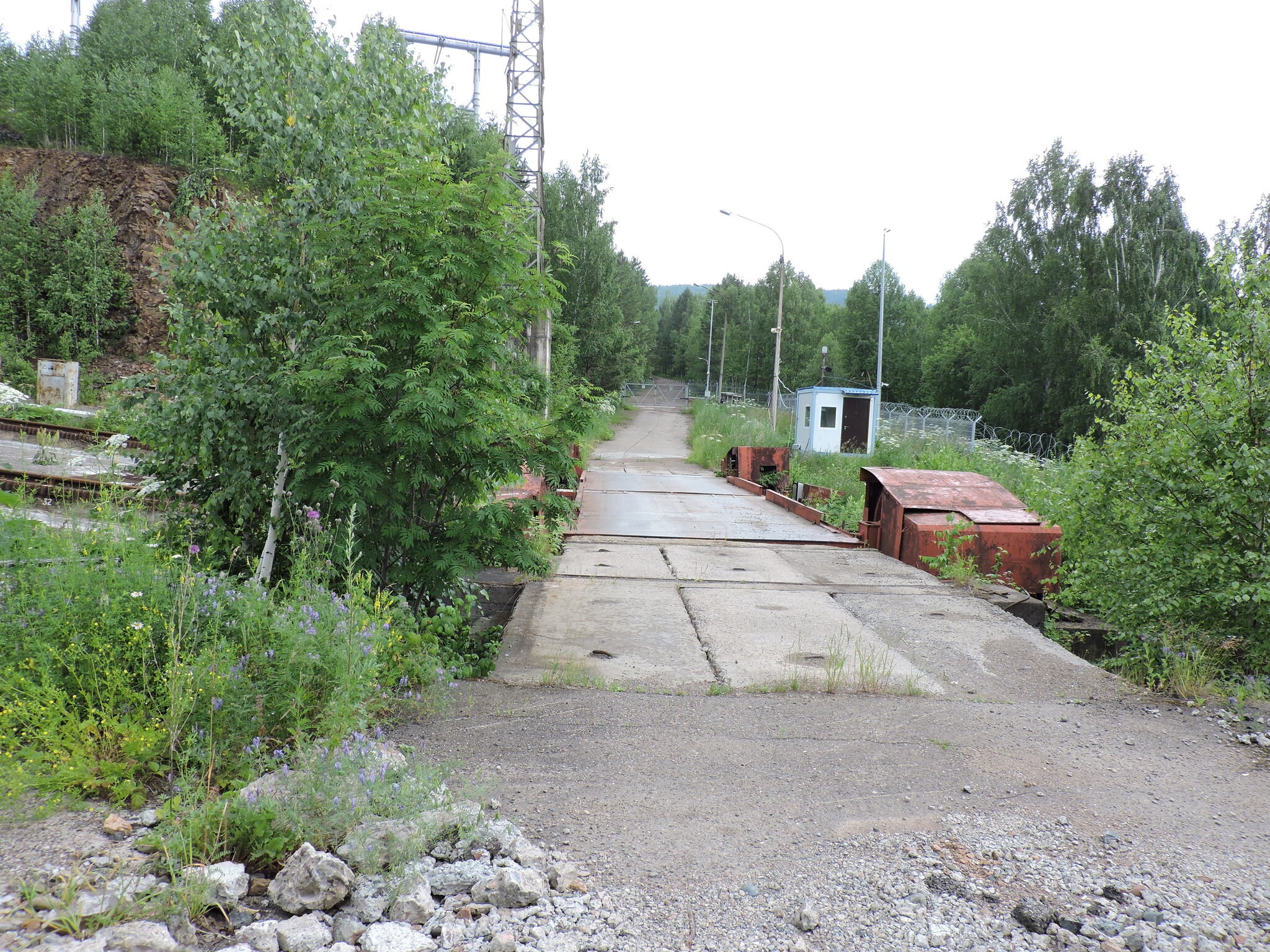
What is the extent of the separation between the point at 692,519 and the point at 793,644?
280 inches

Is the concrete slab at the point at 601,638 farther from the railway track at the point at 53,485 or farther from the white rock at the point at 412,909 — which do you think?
the railway track at the point at 53,485

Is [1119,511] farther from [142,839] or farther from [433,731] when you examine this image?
[142,839]

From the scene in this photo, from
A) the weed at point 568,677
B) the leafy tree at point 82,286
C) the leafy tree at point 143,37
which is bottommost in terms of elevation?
the weed at point 568,677

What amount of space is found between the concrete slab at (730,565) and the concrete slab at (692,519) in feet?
2.84

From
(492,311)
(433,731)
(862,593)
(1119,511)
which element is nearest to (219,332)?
(492,311)

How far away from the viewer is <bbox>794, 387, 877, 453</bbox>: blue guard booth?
85.8 ft

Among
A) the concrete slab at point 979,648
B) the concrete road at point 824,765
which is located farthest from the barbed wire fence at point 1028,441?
the concrete road at point 824,765

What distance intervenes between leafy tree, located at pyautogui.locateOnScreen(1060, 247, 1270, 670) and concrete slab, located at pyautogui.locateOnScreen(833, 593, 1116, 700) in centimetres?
65

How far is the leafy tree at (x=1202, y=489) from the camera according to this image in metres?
5.45

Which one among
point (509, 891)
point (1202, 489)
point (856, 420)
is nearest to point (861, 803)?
point (509, 891)

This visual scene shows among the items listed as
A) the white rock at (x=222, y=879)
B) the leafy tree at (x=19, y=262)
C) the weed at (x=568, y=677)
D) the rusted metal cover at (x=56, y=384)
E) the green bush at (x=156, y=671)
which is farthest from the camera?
the leafy tree at (x=19, y=262)

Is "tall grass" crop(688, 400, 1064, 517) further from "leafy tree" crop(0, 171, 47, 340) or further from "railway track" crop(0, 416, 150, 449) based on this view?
"leafy tree" crop(0, 171, 47, 340)

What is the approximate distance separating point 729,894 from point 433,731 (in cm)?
192

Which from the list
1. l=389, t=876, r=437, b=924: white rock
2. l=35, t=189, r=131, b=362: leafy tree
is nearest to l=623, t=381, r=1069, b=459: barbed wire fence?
l=389, t=876, r=437, b=924: white rock
